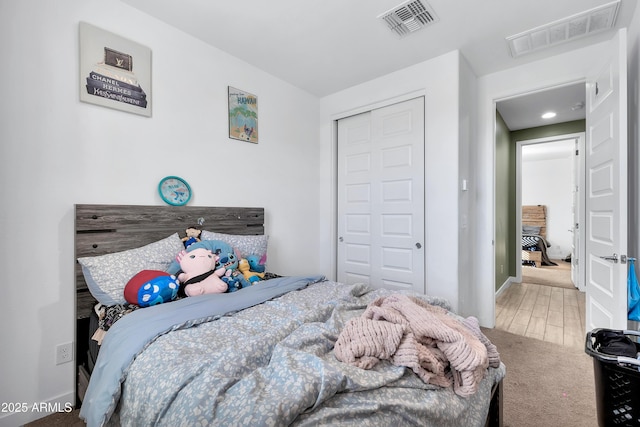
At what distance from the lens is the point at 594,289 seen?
2145 mm

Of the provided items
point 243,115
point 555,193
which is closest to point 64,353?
point 243,115

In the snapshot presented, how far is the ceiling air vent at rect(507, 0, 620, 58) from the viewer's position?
2.05 meters

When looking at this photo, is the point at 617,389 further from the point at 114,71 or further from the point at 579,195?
the point at 579,195

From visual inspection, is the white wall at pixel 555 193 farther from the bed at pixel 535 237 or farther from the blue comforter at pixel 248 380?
the blue comforter at pixel 248 380

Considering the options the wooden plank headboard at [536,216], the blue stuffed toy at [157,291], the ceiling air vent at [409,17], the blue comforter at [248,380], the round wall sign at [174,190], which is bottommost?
the blue comforter at [248,380]

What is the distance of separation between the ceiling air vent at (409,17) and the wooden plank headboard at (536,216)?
6.72 m

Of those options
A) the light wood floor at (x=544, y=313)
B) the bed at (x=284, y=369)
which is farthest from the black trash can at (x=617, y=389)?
the light wood floor at (x=544, y=313)

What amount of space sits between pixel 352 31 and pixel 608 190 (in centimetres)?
214

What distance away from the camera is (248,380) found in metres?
0.85

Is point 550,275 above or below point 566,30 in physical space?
below

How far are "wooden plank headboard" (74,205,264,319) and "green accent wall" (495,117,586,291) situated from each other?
12.0ft

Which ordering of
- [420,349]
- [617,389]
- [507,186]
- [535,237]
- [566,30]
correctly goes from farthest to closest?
1. [535,237]
2. [507,186]
3. [566,30]
4. [617,389]
5. [420,349]

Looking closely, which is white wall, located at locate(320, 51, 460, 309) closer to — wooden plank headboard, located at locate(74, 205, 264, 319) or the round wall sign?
wooden plank headboard, located at locate(74, 205, 264, 319)

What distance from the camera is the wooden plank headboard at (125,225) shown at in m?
1.76
